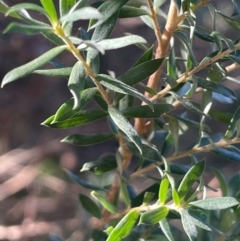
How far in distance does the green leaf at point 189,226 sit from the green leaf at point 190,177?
0.05ft

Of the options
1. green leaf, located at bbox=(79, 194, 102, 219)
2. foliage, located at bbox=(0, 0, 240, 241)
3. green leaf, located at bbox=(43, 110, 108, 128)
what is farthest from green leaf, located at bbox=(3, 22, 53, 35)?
green leaf, located at bbox=(79, 194, 102, 219)

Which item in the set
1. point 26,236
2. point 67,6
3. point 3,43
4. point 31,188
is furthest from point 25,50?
point 67,6

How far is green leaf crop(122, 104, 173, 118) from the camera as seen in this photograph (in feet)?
1.13

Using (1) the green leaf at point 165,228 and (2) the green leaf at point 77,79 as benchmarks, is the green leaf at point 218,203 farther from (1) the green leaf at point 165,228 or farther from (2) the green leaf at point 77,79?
(2) the green leaf at point 77,79

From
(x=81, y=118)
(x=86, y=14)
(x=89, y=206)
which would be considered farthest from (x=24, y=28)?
(x=89, y=206)

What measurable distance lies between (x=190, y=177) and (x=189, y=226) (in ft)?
0.13

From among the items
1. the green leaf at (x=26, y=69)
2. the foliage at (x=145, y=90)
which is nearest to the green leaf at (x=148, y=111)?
the foliage at (x=145, y=90)

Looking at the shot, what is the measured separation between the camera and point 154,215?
1.12 ft

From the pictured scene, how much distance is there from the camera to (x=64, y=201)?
42.7 inches

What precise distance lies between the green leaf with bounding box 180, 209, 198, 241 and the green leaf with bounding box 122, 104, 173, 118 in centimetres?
8

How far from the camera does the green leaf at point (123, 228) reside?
346 millimetres

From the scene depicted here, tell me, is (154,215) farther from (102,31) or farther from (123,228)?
(102,31)

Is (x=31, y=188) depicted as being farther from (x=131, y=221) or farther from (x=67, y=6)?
(x=67, y=6)

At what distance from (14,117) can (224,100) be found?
0.77 meters
